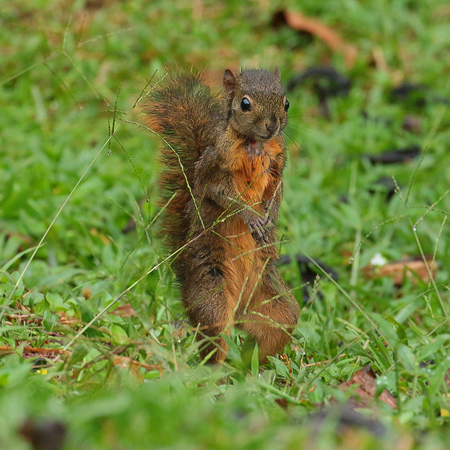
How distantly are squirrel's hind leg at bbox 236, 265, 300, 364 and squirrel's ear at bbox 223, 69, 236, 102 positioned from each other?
0.84 metres

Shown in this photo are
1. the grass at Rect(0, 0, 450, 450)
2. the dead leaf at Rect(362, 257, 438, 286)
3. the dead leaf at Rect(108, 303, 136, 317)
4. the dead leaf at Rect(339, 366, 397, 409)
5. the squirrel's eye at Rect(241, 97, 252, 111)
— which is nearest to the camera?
the grass at Rect(0, 0, 450, 450)

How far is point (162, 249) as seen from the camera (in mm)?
3414

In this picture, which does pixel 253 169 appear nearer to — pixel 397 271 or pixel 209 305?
pixel 209 305

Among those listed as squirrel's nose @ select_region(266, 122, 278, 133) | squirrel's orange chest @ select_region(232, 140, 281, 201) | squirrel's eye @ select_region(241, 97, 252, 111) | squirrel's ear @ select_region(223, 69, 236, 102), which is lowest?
squirrel's orange chest @ select_region(232, 140, 281, 201)

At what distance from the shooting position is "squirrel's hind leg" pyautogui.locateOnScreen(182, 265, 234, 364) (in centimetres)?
302

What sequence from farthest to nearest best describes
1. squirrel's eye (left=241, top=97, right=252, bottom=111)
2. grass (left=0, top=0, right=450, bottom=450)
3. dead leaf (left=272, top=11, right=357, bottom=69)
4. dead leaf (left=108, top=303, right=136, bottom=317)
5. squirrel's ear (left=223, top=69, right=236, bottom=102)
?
dead leaf (left=272, top=11, right=357, bottom=69), dead leaf (left=108, top=303, right=136, bottom=317), squirrel's ear (left=223, top=69, right=236, bottom=102), squirrel's eye (left=241, top=97, right=252, bottom=111), grass (left=0, top=0, right=450, bottom=450)

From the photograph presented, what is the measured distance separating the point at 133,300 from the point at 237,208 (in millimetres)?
643

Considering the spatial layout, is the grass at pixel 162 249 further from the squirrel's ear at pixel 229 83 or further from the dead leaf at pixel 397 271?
the squirrel's ear at pixel 229 83

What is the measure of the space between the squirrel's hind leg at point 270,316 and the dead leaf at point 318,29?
5.01 meters

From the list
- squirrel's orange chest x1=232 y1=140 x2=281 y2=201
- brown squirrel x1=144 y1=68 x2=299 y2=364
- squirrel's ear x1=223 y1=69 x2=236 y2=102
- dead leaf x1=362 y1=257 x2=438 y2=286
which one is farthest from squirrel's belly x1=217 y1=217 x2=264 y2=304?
dead leaf x1=362 y1=257 x2=438 y2=286

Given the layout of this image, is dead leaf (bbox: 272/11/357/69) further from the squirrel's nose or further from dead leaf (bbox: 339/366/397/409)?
dead leaf (bbox: 339/366/397/409)

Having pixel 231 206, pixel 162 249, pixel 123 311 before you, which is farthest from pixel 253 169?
pixel 123 311

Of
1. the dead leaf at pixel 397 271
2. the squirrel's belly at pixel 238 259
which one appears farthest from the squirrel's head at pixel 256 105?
the dead leaf at pixel 397 271

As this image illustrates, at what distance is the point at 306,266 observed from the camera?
4531 mm
